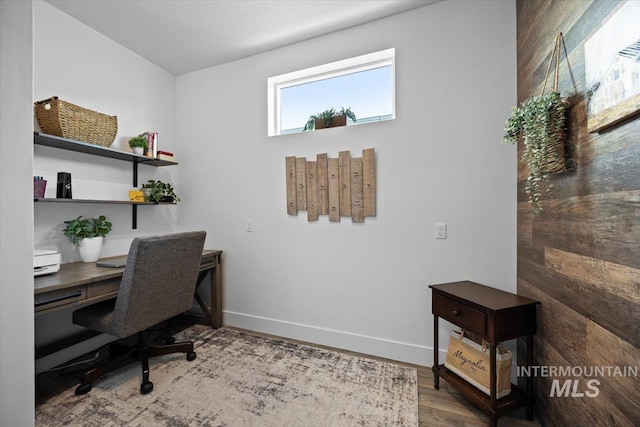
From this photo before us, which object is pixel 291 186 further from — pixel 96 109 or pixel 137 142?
pixel 96 109

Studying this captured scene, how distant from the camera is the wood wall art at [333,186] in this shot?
7.39 ft

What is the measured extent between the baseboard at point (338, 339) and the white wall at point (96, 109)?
1.22m

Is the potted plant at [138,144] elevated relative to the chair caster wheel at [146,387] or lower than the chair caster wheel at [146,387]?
elevated

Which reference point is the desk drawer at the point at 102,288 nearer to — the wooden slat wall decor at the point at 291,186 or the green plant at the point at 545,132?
the wooden slat wall decor at the point at 291,186

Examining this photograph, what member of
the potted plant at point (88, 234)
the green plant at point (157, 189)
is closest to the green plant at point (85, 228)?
the potted plant at point (88, 234)

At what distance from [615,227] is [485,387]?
1049 mm

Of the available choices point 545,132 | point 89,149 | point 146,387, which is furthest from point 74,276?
point 545,132

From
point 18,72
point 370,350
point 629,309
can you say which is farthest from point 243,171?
point 629,309

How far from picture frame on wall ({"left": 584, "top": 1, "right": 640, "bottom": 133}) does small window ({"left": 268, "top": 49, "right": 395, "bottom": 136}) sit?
1.35 meters

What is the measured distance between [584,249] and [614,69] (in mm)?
657

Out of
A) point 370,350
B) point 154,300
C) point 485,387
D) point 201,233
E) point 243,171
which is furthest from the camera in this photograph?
point 243,171

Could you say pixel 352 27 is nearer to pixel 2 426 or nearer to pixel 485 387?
pixel 485 387

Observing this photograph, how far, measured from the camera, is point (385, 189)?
2219 mm

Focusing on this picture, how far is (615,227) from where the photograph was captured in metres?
0.97
